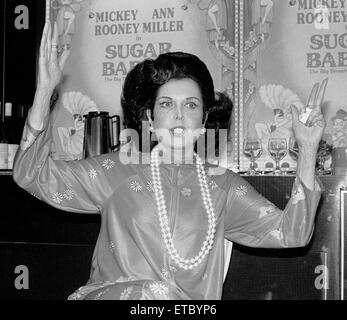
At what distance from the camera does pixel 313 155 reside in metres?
1.86

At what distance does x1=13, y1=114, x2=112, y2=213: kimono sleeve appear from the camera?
185 cm

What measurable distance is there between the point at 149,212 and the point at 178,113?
12.2 inches

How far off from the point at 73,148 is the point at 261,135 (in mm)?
948

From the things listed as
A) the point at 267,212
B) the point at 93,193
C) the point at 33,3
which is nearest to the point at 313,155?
the point at 267,212

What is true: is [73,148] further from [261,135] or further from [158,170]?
[158,170]

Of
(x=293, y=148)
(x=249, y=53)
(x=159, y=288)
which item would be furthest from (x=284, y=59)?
(x=159, y=288)

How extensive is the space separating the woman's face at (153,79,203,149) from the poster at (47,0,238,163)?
4.06 feet

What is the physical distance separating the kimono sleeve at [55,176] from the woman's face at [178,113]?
0.74 feet

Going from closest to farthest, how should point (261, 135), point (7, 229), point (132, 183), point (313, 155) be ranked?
point (313, 155), point (132, 183), point (7, 229), point (261, 135)

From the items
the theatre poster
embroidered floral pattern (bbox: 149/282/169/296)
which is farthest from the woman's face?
the theatre poster

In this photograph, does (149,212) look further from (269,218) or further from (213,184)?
(269,218)

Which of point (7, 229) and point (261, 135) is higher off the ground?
point (261, 135)

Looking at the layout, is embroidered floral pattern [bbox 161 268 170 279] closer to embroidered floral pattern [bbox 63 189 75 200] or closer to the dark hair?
embroidered floral pattern [bbox 63 189 75 200]

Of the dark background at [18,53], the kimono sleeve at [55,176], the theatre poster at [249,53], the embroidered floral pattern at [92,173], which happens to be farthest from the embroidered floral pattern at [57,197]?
the dark background at [18,53]
